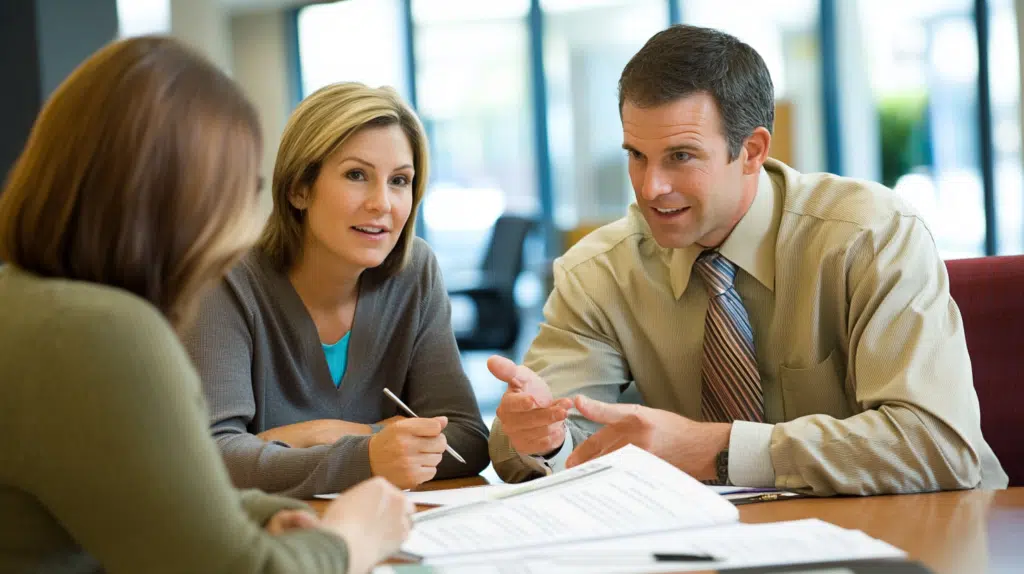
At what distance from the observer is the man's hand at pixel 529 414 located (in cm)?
160

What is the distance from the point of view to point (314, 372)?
1.89m

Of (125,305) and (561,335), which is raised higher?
(125,305)

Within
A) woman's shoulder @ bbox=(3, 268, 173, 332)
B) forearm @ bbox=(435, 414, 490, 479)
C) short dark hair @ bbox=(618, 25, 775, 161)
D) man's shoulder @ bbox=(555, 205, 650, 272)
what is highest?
short dark hair @ bbox=(618, 25, 775, 161)

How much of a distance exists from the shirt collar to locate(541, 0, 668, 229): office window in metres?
5.98

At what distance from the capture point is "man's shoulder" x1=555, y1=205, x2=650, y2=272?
2014 millimetres

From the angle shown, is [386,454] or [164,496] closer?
[164,496]

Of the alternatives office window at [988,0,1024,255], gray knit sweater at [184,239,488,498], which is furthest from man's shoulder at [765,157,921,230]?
office window at [988,0,1024,255]

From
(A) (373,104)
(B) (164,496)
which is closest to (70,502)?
(B) (164,496)

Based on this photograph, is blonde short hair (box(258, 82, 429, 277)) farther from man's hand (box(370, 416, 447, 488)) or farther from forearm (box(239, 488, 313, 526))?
forearm (box(239, 488, 313, 526))

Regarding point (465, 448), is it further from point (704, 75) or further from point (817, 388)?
point (704, 75)

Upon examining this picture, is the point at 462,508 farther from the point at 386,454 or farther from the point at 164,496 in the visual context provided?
the point at 164,496

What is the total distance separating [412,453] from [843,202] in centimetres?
90

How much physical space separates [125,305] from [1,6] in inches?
134

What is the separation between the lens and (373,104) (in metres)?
1.91
